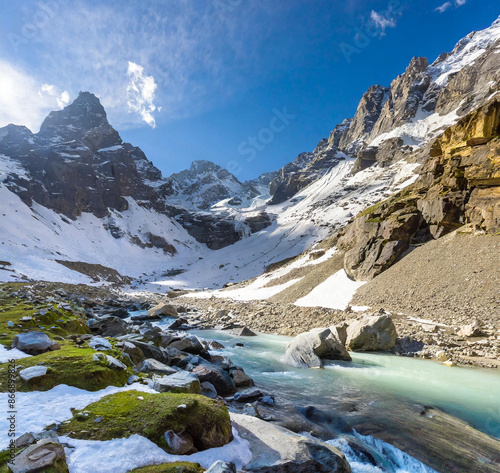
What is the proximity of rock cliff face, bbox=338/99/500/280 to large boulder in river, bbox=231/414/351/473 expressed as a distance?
28.7 metres

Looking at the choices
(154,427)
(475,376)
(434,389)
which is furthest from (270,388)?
(475,376)

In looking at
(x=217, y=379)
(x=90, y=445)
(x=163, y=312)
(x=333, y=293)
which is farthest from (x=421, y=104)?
(x=90, y=445)

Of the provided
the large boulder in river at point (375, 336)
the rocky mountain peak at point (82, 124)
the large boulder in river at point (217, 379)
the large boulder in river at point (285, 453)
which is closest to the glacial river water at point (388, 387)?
the large boulder in river at point (375, 336)

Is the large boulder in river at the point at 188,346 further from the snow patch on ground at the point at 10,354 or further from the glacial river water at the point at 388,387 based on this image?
the snow patch on ground at the point at 10,354

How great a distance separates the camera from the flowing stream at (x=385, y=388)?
6.62 metres

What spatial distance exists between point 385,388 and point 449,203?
2818cm

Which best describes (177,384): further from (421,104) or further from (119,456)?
(421,104)

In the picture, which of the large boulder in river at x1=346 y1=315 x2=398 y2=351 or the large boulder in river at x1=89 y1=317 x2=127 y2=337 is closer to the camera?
the large boulder in river at x1=89 y1=317 x2=127 y2=337

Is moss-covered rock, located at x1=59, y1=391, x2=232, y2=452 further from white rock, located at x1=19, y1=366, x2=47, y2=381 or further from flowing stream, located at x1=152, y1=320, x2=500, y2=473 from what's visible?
flowing stream, located at x1=152, y1=320, x2=500, y2=473

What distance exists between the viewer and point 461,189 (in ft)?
105

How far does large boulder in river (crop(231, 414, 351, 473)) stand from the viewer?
4598 mm

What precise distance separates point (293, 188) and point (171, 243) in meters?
97.0

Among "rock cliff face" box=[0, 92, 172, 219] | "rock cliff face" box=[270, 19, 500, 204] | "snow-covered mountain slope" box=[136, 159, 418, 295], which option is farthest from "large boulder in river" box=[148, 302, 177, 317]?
"rock cliff face" box=[270, 19, 500, 204]

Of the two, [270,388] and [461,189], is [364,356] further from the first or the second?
[461,189]
